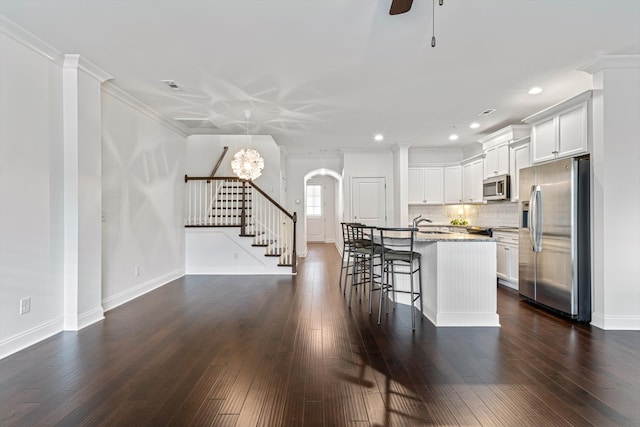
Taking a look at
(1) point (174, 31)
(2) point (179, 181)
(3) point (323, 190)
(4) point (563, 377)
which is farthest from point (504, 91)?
(3) point (323, 190)

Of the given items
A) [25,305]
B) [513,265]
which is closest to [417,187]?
[513,265]

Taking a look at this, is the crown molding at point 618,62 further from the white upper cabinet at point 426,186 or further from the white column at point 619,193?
the white upper cabinet at point 426,186

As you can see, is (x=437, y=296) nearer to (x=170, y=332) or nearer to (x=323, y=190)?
(x=170, y=332)

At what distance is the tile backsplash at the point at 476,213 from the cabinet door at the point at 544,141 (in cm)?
163

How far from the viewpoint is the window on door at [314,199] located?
1376cm

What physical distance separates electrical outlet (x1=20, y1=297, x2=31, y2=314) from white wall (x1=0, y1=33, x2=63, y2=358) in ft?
0.12

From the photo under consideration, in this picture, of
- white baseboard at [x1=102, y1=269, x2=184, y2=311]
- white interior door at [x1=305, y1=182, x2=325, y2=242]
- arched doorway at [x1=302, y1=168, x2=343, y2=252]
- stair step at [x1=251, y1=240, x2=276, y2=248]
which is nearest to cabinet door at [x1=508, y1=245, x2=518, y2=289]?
stair step at [x1=251, y1=240, x2=276, y2=248]

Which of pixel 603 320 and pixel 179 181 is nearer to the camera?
pixel 603 320

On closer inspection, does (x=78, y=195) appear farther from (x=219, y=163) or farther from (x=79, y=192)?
(x=219, y=163)

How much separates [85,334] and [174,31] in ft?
9.93

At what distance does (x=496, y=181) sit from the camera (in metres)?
6.34

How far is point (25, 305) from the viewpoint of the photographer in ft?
10.5

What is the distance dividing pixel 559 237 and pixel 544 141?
1.40 meters

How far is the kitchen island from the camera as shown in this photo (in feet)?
12.4
